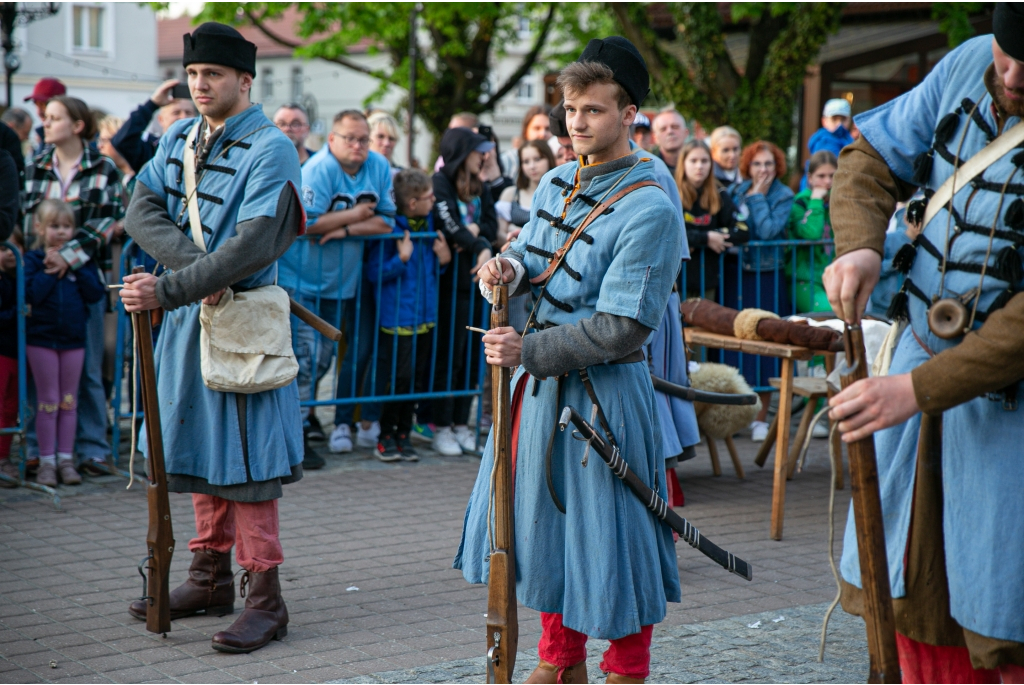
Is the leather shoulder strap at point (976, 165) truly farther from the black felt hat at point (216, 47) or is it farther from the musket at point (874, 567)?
the black felt hat at point (216, 47)

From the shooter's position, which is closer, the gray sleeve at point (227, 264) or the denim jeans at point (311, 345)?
the gray sleeve at point (227, 264)

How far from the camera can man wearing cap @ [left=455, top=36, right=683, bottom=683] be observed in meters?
3.26

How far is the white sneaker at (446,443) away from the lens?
7.85m

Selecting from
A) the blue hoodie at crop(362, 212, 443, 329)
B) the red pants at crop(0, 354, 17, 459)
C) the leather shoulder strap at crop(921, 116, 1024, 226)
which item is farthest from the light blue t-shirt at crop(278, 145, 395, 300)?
the leather shoulder strap at crop(921, 116, 1024, 226)

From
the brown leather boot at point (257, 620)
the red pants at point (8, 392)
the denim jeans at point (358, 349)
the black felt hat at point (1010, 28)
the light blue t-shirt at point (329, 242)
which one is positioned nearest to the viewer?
the black felt hat at point (1010, 28)

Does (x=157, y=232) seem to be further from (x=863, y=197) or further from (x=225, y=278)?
(x=863, y=197)

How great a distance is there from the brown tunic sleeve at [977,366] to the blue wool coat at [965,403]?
103 millimetres

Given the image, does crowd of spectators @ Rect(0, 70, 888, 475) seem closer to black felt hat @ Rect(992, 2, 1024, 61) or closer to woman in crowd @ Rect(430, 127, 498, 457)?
woman in crowd @ Rect(430, 127, 498, 457)

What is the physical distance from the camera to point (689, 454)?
6148mm

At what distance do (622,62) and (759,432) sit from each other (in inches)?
220

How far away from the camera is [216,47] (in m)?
4.17

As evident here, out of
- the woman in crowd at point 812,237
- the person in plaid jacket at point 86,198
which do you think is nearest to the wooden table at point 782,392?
the woman in crowd at point 812,237

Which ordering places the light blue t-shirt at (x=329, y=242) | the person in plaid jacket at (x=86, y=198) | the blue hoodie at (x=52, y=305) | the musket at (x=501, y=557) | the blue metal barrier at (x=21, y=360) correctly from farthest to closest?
the light blue t-shirt at (x=329, y=242) → the person in plaid jacket at (x=86, y=198) → the blue hoodie at (x=52, y=305) → the blue metal barrier at (x=21, y=360) → the musket at (x=501, y=557)

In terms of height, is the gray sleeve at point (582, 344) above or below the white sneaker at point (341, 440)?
above
